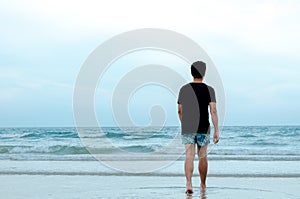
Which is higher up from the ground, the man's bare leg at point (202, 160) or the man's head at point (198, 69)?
the man's head at point (198, 69)

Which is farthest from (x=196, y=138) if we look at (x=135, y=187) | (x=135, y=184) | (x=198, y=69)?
(x=135, y=184)

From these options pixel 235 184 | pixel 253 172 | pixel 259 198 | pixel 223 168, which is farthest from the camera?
pixel 223 168

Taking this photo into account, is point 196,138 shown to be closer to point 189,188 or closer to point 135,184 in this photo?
point 189,188

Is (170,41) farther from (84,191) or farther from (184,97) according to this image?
(84,191)

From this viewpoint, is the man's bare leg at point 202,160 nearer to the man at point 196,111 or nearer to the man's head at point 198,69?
the man at point 196,111

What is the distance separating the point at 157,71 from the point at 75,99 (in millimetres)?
1228

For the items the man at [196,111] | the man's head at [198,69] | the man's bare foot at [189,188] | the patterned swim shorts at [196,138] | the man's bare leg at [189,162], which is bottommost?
the man's bare foot at [189,188]

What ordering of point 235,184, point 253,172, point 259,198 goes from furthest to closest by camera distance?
point 253,172 → point 235,184 → point 259,198

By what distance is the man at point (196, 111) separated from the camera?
679 cm

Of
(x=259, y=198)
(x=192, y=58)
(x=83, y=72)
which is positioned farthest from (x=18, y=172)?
(x=259, y=198)

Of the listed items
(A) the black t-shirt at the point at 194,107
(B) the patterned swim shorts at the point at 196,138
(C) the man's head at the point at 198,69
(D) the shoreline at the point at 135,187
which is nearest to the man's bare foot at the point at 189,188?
(D) the shoreline at the point at 135,187

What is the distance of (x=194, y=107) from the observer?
22.3ft

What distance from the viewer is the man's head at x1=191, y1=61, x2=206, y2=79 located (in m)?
6.80

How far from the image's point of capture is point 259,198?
21.7 ft
